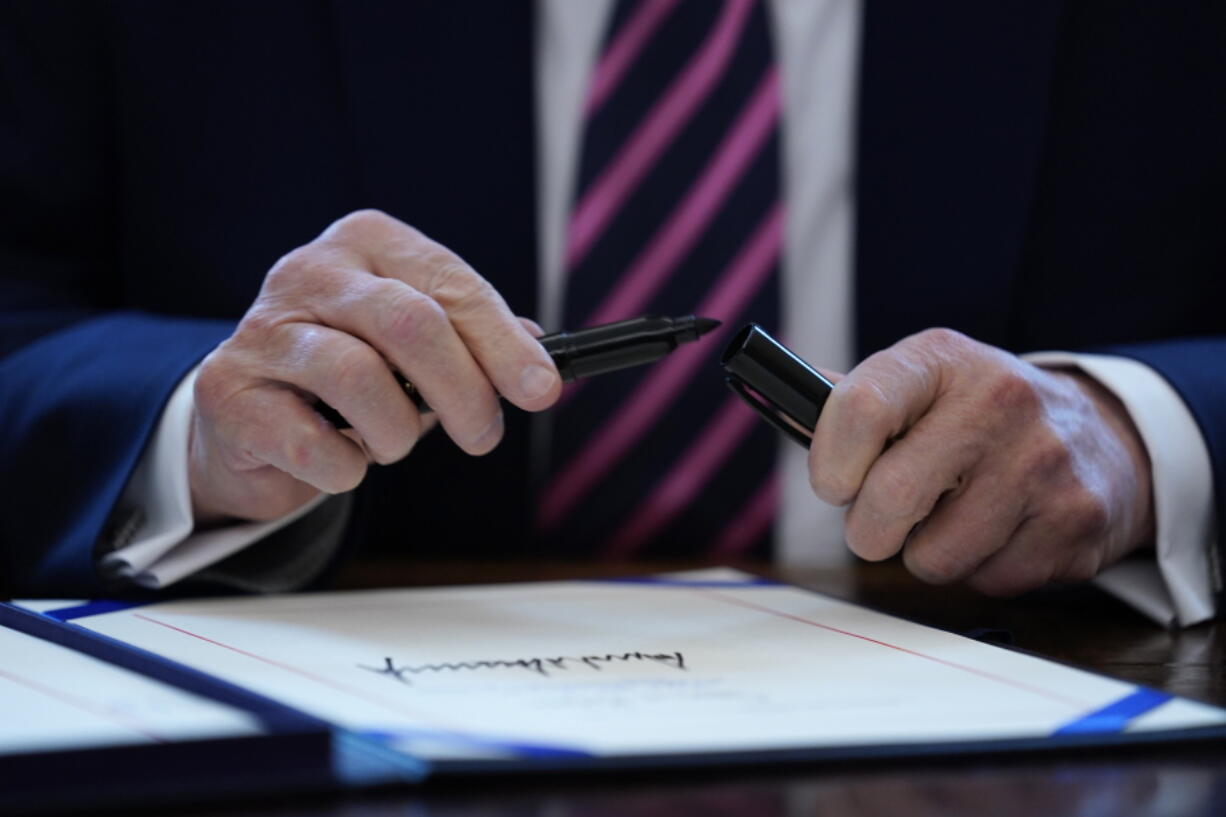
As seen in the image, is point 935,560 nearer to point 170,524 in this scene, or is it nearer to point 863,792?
point 863,792

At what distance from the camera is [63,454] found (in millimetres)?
711

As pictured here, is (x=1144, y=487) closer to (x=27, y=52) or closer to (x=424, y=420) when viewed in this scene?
(x=424, y=420)

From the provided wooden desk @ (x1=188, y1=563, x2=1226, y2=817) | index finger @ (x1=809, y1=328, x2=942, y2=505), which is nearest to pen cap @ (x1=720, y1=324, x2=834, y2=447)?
index finger @ (x1=809, y1=328, x2=942, y2=505)

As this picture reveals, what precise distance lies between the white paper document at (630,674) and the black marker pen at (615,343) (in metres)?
0.12

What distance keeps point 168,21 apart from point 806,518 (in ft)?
2.14

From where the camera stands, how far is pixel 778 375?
1.80 ft

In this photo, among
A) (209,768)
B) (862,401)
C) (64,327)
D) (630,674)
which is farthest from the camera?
(64,327)

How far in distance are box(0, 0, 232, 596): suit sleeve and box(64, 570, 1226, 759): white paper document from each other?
15 cm

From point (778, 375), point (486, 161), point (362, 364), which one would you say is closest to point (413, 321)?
point (362, 364)

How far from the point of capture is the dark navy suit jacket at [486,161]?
900 millimetres

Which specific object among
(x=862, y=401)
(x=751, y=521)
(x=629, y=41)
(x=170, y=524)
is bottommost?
(x=751, y=521)

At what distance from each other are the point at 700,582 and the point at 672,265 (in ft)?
1.10

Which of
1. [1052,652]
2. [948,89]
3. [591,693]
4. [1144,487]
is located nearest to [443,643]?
[591,693]
